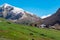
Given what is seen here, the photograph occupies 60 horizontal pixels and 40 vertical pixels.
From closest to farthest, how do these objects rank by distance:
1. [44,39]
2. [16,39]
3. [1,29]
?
[16,39], [44,39], [1,29]

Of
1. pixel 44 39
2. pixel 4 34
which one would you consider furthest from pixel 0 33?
pixel 44 39

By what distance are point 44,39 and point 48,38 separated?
3759 millimetres

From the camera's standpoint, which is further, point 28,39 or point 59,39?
point 59,39

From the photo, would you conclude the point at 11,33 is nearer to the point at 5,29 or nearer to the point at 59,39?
the point at 5,29

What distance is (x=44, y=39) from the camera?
7688 centimetres

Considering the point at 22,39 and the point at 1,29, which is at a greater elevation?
the point at 1,29

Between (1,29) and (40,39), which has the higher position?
(1,29)

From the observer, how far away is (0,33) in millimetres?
78188

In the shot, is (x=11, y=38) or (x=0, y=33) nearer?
Answer: (x=11, y=38)

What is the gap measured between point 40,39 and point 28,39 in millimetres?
5803

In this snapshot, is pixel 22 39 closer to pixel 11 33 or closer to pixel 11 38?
pixel 11 38

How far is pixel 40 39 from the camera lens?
75.4 m

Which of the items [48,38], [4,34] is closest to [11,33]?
[4,34]

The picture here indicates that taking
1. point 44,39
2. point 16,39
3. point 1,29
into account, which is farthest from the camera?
point 1,29
